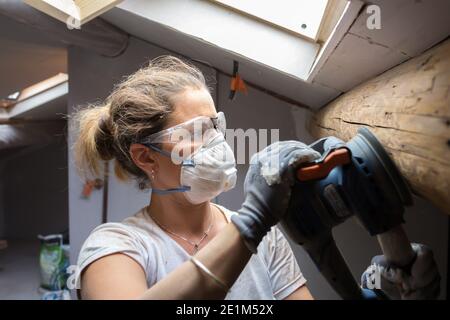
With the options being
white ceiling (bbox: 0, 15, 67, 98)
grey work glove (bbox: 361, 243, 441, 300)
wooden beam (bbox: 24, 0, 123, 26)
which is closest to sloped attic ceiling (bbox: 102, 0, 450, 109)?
wooden beam (bbox: 24, 0, 123, 26)

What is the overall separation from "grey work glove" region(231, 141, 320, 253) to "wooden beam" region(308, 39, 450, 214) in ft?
0.36

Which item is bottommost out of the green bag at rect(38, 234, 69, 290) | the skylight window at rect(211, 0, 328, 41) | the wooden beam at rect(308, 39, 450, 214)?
the green bag at rect(38, 234, 69, 290)

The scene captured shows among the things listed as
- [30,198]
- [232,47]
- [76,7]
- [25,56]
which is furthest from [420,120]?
[30,198]

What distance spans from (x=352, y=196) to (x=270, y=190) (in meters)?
0.10

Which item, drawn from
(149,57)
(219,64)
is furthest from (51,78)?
(219,64)

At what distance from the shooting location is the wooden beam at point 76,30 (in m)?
0.99

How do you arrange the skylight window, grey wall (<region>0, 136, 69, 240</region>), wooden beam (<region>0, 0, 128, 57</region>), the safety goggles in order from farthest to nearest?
grey wall (<region>0, 136, 69, 240</region>) < wooden beam (<region>0, 0, 128, 57</region>) < the skylight window < the safety goggles

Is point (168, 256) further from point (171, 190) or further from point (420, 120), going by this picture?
point (420, 120)

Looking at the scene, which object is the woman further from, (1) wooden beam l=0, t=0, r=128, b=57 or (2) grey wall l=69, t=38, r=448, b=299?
(1) wooden beam l=0, t=0, r=128, b=57

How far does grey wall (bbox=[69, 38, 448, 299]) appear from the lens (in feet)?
1.99

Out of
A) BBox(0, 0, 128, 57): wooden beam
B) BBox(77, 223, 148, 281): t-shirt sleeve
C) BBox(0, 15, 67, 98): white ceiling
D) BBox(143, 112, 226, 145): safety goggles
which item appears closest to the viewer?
BBox(77, 223, 148, 281): t-shirt sleeve

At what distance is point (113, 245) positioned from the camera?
0.58 metres
